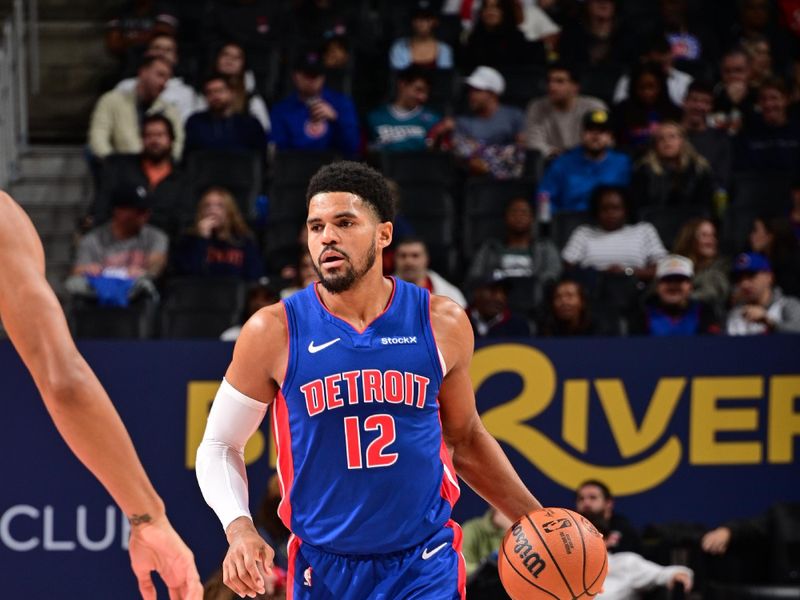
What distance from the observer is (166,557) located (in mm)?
2391

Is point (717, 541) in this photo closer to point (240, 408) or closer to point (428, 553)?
point (428, 553)

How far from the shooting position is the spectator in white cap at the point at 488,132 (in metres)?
11.3

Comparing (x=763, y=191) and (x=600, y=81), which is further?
(x=600, y=81)

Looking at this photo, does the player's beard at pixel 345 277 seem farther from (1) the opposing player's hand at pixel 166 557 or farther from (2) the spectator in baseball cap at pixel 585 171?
(2) the spectator in baseball cap at pixel 585 171

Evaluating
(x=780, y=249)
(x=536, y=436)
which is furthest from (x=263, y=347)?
(x=780, y=249)

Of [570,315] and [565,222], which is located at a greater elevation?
[565,222]

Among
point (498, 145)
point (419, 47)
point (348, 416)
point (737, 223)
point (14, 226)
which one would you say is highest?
point (419, 47)

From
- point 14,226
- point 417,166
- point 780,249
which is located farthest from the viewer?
point 417,166

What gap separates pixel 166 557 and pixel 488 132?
30.6 feet

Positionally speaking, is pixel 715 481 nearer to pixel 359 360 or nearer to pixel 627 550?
pixel 627 550

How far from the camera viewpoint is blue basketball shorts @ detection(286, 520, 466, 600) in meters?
4.22

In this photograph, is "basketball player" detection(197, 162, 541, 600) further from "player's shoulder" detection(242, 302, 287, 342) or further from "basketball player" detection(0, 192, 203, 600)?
"basketball player" detection(0, 192, 203, 600)

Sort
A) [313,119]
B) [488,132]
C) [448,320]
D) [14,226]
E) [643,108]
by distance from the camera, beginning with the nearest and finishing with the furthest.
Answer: [14,226] → [448,320] → [313,119] → [488,132] → [643,108]

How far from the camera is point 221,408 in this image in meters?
4.30
